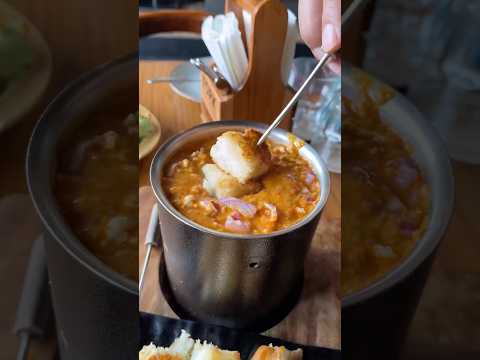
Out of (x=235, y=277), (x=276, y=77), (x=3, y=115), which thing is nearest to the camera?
(x=3, y=115)

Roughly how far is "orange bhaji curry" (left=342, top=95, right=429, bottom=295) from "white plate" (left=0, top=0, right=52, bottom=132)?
112 millimetres

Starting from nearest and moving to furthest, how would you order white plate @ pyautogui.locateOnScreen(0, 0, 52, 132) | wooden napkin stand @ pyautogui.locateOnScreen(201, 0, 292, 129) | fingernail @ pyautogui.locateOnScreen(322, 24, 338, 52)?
1. white plate @ pyautogui.locateOnScreen(0, 0, 52, 132)
2. fingernail @ pyautogui.locateOnScreen(322, 24, 338, 52)
3. wooden napkin stand @ pyautogui.locateOnScreen(201, 0, 292, 129)

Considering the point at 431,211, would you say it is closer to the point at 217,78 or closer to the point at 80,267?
the point at 80,267

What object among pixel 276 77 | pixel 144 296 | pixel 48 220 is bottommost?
pixel 144 296

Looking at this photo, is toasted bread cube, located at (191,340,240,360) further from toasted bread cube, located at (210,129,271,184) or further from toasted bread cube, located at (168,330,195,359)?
toasted bread cube, located at (210,129,271,184)

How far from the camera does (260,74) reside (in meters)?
0.59

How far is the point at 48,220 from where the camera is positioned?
7.2 inches

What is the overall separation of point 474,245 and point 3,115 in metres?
0.18

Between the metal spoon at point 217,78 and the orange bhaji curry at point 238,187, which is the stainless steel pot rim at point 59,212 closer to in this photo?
the orange bhaji curry at point 238,187

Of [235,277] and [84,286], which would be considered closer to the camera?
[84,286]

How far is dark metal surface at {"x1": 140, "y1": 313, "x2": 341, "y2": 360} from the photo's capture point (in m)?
0.36

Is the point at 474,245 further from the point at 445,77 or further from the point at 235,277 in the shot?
the point at 235,277

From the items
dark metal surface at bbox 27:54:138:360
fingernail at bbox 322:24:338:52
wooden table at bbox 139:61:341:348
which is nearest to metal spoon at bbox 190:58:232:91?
wooden table at bbox 139:61:341:348

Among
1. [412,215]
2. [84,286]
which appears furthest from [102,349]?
[412,215]
